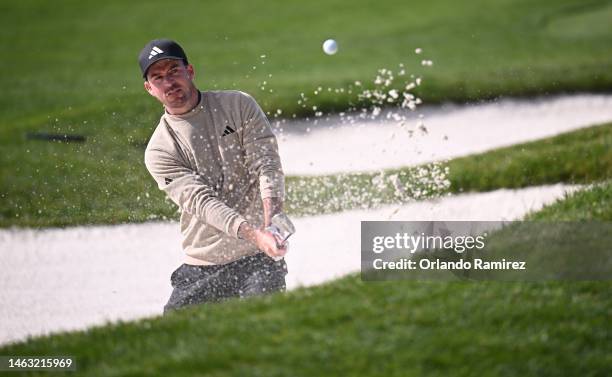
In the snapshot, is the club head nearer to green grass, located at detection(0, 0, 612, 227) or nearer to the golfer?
the golfer

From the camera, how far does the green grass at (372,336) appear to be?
456cm

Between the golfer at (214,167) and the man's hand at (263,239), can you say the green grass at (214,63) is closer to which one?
the golfer at (214,167)

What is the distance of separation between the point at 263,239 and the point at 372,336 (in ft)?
3.15

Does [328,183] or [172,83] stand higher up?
[172,83]

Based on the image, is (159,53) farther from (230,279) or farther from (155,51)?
(230,279)

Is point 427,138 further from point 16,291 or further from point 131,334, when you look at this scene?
point 131,334

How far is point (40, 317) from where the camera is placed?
7.32 m

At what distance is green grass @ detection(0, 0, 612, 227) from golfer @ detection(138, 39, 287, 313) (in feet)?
10.7

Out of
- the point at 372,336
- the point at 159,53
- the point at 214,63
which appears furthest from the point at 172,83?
the point at 214,63

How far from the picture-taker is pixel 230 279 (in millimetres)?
5949

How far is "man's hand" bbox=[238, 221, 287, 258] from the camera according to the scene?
534 cm

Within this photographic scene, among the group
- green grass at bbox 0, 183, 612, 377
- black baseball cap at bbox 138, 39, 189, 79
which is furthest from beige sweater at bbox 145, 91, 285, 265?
green grass at bbox 0, 183, 612, 377

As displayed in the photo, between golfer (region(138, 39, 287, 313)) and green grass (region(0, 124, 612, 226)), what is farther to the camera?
Answer: green grass (region(0, 124, 612, 226))

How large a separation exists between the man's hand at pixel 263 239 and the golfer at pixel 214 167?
0.74ft
